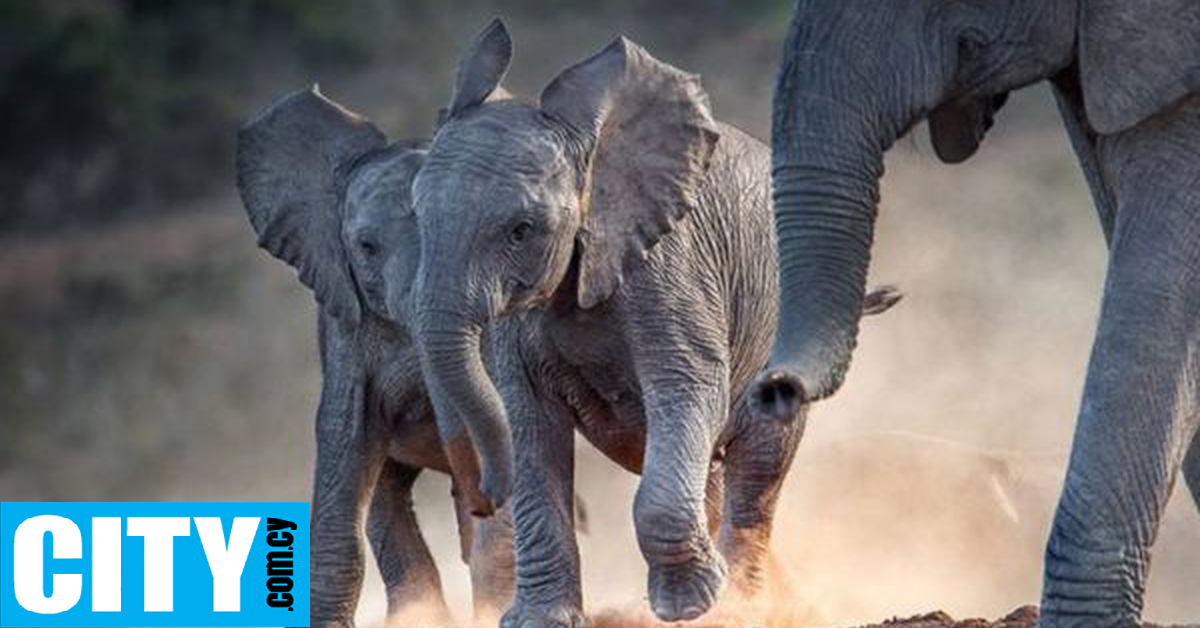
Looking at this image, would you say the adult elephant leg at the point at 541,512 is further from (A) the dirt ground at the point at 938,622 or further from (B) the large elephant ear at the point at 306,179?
(B) the large elephant ear at the point at 306,179

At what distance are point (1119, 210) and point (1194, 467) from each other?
28.0 inches

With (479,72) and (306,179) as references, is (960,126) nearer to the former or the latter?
(479,72)

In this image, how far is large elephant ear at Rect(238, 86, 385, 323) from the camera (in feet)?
31.5

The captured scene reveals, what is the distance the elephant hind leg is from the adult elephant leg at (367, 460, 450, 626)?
3.09m

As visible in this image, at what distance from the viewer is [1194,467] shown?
7.46 meters

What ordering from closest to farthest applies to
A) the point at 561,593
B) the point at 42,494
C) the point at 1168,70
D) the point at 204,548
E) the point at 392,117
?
the point at 1168,70
the point at 561,593
the point at 204,548
the point at 42,494
the point at 392,117

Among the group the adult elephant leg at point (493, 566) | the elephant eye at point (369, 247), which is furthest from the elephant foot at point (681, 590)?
the adult elephant leg at point (493, 566)

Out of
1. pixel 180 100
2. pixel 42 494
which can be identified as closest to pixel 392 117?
pixel 180 100

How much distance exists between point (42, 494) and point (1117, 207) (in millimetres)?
14414

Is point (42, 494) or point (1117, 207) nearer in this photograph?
point (1117, 207)

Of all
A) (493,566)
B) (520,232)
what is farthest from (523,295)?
(493,566)

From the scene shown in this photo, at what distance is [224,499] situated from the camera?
62.3 feet

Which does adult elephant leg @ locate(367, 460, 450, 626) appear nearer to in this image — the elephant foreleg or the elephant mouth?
the elephant foreleg

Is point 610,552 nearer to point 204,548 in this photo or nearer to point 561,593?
point 204,548
